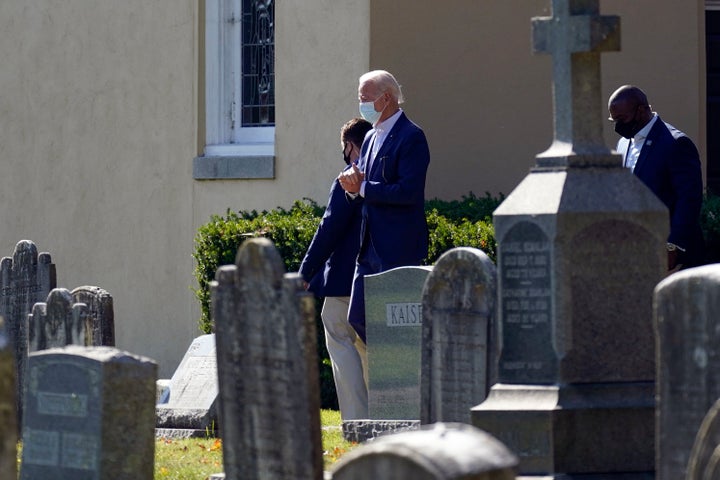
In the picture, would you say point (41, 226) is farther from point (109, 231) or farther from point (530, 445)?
point (530, 445)

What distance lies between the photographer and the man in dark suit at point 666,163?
31.6ft

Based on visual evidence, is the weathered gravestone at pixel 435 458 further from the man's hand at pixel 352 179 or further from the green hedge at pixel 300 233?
the green hedge at pixel 300 233

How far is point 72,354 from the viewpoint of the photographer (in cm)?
780

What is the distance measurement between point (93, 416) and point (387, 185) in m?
2.99

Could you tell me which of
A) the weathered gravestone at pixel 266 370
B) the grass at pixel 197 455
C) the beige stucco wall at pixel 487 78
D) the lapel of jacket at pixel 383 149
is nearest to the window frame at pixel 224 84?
the beige stucco wall at pixel 487 78

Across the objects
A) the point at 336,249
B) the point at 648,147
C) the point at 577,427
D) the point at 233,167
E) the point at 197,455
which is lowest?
the point at 197,455

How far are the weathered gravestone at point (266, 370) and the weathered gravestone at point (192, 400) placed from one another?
164 inches

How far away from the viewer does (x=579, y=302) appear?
25.7 ft

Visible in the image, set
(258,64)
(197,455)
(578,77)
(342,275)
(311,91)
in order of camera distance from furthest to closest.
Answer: (258,64) < (311,91) < (342,275) < (197,455) < (578,77)

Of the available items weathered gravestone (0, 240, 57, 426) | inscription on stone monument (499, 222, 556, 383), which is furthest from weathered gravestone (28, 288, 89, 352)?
inscription on stone monument (499, 222, 556, 383)

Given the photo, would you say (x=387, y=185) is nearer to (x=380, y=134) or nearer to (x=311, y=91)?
(x=380, y=134)

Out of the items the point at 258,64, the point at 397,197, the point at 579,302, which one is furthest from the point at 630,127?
the point at 258,64

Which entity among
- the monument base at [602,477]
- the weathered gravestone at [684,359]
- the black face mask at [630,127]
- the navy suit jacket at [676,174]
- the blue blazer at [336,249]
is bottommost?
the monument base at [602,477]

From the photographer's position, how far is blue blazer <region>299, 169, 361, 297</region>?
10.8 meters
